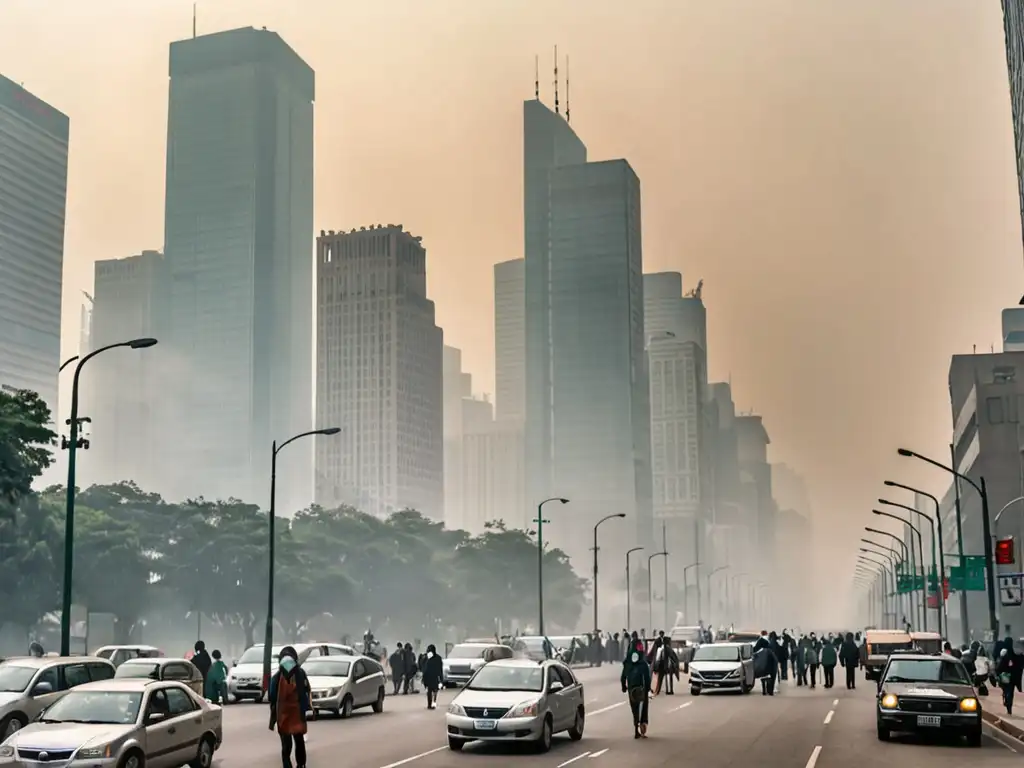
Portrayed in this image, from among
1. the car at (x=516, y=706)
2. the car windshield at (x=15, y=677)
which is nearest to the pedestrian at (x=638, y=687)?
the car at (x=516, y=706)

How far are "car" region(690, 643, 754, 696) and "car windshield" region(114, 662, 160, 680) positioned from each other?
60.9 ft

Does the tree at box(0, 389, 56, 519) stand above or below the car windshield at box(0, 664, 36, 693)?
above

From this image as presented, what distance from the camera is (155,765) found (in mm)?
17344

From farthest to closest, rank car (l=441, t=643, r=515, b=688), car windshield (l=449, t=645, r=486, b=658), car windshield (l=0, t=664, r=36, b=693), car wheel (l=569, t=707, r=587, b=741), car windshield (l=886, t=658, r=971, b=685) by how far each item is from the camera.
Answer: car windshield (l=449, t=645, r=486, b=658), car (l=441, t=643, r=515, b=688), car windshield (l=886, t=658, r=971, b=685), car wheel (l=569, t=707, r=587, b=741), car windshield (l=0, t=664, r=36, b=693)

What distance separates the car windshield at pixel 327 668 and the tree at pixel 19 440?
36.8 m

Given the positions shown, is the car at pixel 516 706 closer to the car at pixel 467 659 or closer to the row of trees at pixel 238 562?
the car at pixel 467 659

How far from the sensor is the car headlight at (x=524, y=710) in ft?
70.9

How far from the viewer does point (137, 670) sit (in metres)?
26.9

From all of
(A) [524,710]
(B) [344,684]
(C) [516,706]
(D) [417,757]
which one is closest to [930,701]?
(A) [524,710]

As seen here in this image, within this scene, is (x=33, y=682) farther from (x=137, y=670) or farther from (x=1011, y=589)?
(x=1011, y=589)

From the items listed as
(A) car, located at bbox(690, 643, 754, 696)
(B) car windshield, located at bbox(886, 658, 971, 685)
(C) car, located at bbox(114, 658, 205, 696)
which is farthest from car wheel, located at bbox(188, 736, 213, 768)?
(A) car, located at bbox(690, 643, 754, 696)

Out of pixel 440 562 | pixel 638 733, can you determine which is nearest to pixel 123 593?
pixel 440 562

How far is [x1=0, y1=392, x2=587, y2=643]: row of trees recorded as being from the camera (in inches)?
2945

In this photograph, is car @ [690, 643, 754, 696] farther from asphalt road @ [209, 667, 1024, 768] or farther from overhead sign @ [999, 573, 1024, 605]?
overhead sign @ [999, 573, 1024, 605]
